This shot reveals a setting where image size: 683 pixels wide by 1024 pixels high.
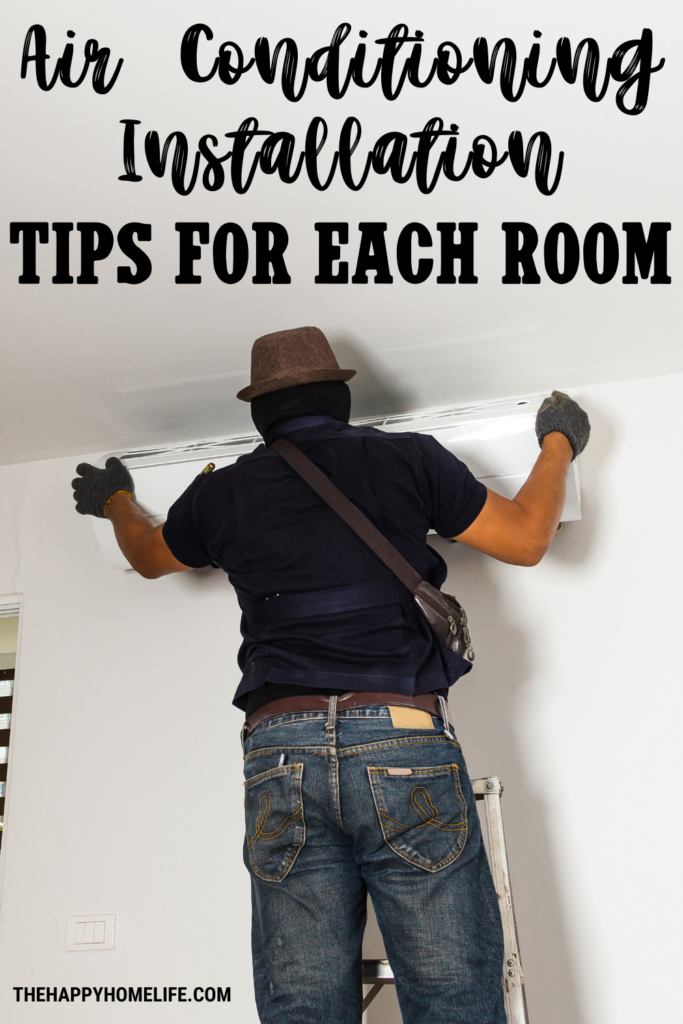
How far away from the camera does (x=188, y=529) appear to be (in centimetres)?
160

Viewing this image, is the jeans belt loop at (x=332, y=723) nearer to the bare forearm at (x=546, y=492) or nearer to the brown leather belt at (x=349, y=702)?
the brown leather belt at (x=349, y=702)

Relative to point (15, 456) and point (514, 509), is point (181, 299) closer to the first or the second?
point (514, 509)

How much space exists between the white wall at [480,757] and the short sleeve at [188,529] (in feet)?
2.16

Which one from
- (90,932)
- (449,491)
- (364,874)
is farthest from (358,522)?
(90,932)

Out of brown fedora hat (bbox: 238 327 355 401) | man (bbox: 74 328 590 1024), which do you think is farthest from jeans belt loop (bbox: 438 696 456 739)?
brown fedora hat (bbox: 238 327 355 401)

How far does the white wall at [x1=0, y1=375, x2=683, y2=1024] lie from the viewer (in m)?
1.86

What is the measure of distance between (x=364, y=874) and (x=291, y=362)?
0.93m

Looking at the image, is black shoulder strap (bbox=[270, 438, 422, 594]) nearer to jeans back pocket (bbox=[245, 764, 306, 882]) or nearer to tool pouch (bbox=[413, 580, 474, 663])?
tool pouch (bbox=[413, 580, 474, 663])

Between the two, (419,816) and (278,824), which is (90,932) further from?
(419,816)

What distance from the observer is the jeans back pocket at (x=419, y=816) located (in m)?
1.21

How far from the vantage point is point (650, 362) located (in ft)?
6.81

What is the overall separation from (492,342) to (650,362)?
432mm

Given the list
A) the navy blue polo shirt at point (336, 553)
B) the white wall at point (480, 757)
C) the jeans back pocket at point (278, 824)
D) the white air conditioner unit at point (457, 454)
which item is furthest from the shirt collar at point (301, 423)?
the white wall at point (480, 757)

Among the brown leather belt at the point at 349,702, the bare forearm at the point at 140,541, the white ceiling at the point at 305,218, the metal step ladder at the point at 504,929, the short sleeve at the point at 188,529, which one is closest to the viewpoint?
the white ceiling at the point at 305,218
